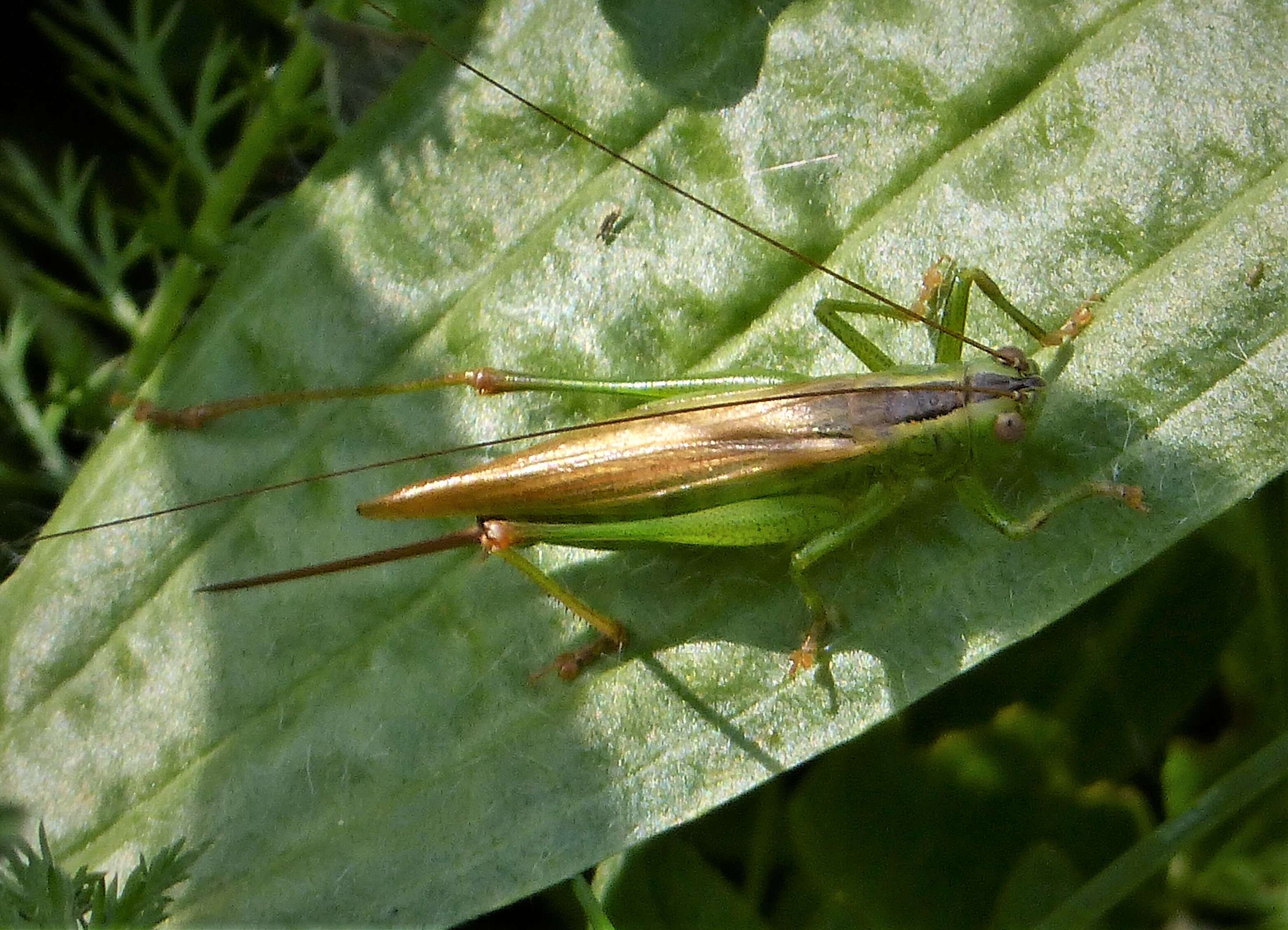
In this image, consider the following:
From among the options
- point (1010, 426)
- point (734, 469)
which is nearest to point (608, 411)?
point (734, 469)

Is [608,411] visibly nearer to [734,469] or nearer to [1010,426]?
[734,469]

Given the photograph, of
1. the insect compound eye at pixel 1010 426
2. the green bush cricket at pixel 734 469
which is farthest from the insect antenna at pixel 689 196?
the insect compound eye at pixel 1010 426

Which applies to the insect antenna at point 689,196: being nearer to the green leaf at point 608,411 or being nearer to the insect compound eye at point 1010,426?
the green leaf at point 608,411

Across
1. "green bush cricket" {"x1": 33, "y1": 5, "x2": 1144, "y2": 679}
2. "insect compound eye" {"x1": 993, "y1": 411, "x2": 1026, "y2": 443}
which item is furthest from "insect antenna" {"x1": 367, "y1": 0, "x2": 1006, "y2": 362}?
"insect compound eye" {"x1": 993, "y1": 411, "x2": 1026, "y2": 443}

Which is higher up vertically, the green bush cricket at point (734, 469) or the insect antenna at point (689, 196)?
the insect antenna at point (689, 196)

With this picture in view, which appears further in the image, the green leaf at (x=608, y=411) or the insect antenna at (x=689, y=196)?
the insect antenna at (x=689, y=196)
